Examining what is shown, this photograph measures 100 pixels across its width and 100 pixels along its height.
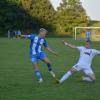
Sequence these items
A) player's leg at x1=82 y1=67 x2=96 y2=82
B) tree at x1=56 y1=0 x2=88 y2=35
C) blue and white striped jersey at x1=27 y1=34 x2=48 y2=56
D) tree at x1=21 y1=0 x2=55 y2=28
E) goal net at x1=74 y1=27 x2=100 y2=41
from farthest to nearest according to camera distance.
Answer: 1. tree at x1=56 y1=0 x2=88 y2=35
2. tree at x1=21 y1=0 x2=55 y2=28
3. goal net at x1=74 y1=27 x2=100 y2=41
4. blue and white striped jersey at x1=27 y1=34 x2=48 y2=56
5. player's leg at x1=82 y1=67 x2=96 y2=82

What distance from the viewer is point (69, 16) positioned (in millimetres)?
107188

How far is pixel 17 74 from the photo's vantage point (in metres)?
19.0

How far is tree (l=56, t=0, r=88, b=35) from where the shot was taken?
105863mm

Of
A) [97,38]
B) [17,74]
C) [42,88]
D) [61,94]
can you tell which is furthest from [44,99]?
[97,38]

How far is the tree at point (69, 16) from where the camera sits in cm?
10586

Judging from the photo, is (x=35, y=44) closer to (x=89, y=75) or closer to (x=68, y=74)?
(x=68, y=74)

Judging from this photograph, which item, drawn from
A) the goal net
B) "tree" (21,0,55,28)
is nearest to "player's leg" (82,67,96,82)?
the goal net

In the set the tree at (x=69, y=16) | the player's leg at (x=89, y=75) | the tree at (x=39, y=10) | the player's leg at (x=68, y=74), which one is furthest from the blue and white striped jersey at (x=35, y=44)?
the tree at (x=69, y=16)

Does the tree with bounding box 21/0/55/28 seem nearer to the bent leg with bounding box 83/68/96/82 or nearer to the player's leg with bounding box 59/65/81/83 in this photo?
the bent leg with bounding box 83/68/96/82

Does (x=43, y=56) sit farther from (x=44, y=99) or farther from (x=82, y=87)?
(x=44, y=99)

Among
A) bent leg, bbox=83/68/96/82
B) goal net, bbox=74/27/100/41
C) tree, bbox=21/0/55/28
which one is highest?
bent leg, bbox=83/68/96/82

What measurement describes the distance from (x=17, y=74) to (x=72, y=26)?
85840 mm

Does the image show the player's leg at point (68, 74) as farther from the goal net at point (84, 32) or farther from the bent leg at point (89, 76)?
the goal net at point (84, 32)

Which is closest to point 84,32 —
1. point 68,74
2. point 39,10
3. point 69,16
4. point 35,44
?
point 39,10
